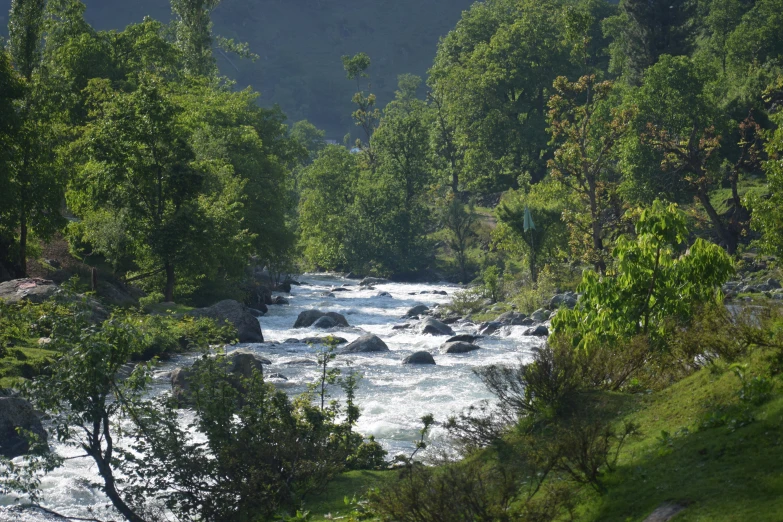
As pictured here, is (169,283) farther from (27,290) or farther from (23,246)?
(27,290)

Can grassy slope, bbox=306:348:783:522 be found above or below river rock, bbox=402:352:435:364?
above

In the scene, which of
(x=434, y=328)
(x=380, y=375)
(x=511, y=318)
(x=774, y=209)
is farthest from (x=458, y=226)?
A: (x=380, y=375)

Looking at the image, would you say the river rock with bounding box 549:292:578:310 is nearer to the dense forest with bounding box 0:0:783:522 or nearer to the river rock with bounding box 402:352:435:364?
the dense forest with bounding box 0:0:783:522

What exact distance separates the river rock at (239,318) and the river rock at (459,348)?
6.85 meters

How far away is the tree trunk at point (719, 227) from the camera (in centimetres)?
3991

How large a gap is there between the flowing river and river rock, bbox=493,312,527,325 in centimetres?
134

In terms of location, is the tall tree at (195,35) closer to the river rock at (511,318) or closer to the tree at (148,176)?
the tree at (148,176)

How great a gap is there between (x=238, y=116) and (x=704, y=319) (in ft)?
143

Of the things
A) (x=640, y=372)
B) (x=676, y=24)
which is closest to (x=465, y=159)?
(x=676, y=24)

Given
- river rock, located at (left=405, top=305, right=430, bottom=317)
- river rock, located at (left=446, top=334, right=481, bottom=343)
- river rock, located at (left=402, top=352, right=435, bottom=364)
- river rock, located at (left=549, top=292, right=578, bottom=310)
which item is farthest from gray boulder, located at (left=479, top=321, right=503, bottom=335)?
river rock, located at (left=402, top=352, right=435, bottom=364)

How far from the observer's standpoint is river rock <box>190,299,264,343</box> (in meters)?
29.9

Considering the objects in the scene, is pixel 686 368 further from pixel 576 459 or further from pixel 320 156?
pixel 320 156

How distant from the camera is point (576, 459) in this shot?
320 inches

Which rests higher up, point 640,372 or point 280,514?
point 640,372
